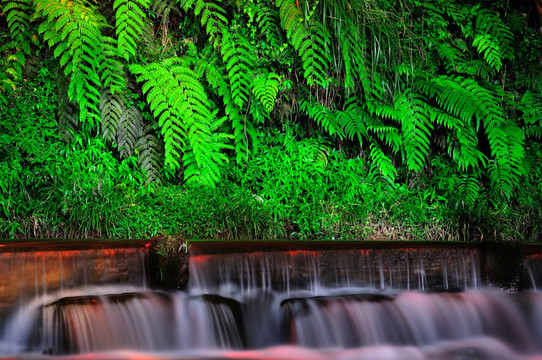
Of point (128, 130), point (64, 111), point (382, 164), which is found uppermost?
point (64, 111)

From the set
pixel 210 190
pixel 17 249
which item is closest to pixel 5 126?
pixel 210 190

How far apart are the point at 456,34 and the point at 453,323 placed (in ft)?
16.1

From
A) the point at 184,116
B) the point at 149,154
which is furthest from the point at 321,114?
the point at 149,154

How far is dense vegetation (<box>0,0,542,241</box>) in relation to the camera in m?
5.92

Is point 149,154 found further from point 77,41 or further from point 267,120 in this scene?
point 267,120

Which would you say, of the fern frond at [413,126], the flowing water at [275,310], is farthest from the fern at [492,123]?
the flowing water at [275,310]

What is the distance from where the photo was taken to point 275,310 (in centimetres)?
425

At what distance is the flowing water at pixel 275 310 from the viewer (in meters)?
3.67

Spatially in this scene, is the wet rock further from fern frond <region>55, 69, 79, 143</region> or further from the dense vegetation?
fern frond <region>55, 69, 79, 143</region>

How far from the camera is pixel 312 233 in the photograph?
20.4 ft

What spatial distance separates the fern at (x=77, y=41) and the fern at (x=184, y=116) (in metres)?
0.51

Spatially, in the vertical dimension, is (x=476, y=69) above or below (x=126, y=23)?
below

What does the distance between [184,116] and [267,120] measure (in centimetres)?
141

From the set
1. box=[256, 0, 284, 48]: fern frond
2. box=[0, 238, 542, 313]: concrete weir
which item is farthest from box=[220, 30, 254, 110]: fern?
box=[0, 238, 542, 313]: concrete weir
